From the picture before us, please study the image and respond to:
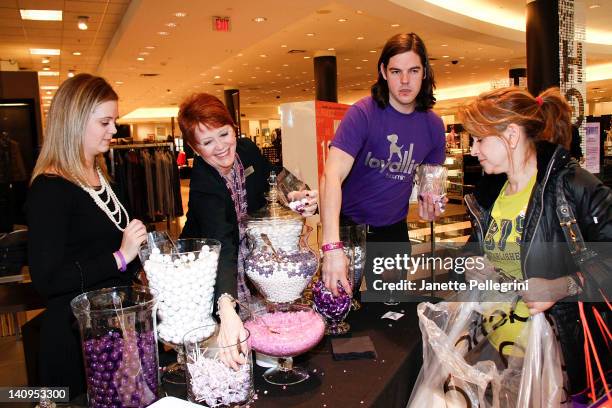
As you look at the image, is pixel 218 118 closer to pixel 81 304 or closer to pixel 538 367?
pixel 81 304

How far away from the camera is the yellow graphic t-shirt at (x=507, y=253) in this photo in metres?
1.44

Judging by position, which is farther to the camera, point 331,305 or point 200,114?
point 200,114

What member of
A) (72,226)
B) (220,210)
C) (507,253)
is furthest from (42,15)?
(507,253)

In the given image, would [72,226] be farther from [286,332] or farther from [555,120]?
[555,120]

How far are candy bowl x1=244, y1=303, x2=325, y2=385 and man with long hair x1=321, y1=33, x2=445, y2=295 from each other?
63 cm

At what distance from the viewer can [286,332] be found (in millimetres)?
1219

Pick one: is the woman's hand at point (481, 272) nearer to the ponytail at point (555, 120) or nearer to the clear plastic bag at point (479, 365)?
the clear plastic bag at point (479, 365)

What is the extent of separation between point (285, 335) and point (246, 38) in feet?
27.7

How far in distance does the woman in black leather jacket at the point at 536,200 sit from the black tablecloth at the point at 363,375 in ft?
1.04

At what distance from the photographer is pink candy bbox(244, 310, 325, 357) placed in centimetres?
120

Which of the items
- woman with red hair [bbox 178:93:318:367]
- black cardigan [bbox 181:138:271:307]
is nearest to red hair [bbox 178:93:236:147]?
woman with red hair [bbox 178:93:318:367]

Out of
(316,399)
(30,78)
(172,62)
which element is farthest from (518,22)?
(316,399)

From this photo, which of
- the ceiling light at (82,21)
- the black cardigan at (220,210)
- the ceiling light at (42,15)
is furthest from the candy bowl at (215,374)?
the ceiling light at (82,21)

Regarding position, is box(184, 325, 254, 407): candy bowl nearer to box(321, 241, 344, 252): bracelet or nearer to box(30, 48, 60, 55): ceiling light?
box(321, 241, 344, 252): bracelet
